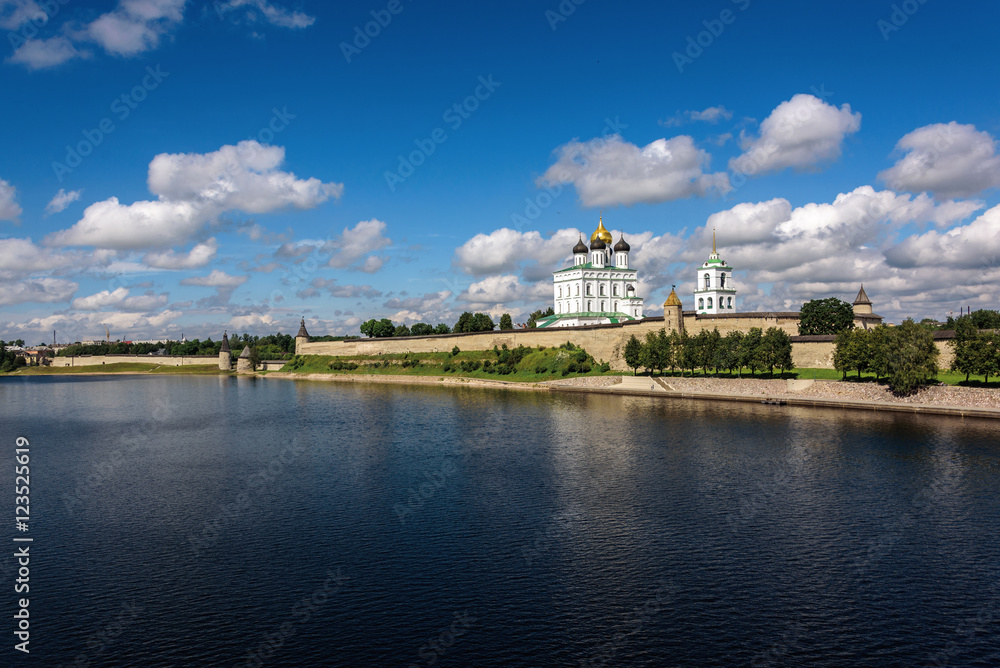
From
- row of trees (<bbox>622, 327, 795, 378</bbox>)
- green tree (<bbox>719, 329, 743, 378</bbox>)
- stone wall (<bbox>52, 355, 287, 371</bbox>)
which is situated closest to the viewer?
row of trees (<bbox>622, 327, 795, 378</bbox>)

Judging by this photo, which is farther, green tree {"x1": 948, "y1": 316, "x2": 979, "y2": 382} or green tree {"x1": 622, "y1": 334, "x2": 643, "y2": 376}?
green tree {"x1": 622, "y1": 334, "x2": 643, "y2": 376}

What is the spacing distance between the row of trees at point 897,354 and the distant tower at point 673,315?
14.1m

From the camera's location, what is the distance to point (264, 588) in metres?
11.0

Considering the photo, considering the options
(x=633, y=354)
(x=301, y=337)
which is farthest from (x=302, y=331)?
(x=633, y=354)

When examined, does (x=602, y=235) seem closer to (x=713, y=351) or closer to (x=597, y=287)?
(x=597, y=287)

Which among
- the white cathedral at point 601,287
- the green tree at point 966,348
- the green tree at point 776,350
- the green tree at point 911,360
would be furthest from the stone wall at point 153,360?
the green tree at point 966,348

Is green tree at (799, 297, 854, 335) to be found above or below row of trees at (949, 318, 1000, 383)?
above

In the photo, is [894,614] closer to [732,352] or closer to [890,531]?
[890,531]

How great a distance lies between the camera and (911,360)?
31.5m

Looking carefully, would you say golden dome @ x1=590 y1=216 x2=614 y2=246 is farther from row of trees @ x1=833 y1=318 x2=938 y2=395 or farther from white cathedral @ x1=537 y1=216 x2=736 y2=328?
row of trees @ x1=833 y1=318 x2=938 y2=395

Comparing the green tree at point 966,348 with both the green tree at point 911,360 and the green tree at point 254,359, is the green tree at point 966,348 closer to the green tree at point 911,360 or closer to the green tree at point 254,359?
the green tree at point 911,360

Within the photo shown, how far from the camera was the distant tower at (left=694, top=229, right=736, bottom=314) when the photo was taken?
63375 mm

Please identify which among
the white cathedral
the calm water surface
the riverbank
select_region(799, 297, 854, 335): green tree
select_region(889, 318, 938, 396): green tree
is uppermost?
the white cathedral

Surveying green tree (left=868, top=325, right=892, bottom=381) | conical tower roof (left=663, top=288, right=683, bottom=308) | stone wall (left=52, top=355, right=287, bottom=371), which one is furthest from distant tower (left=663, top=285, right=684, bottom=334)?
stone wall (left=52, top=355, right=287, bottom=371)
